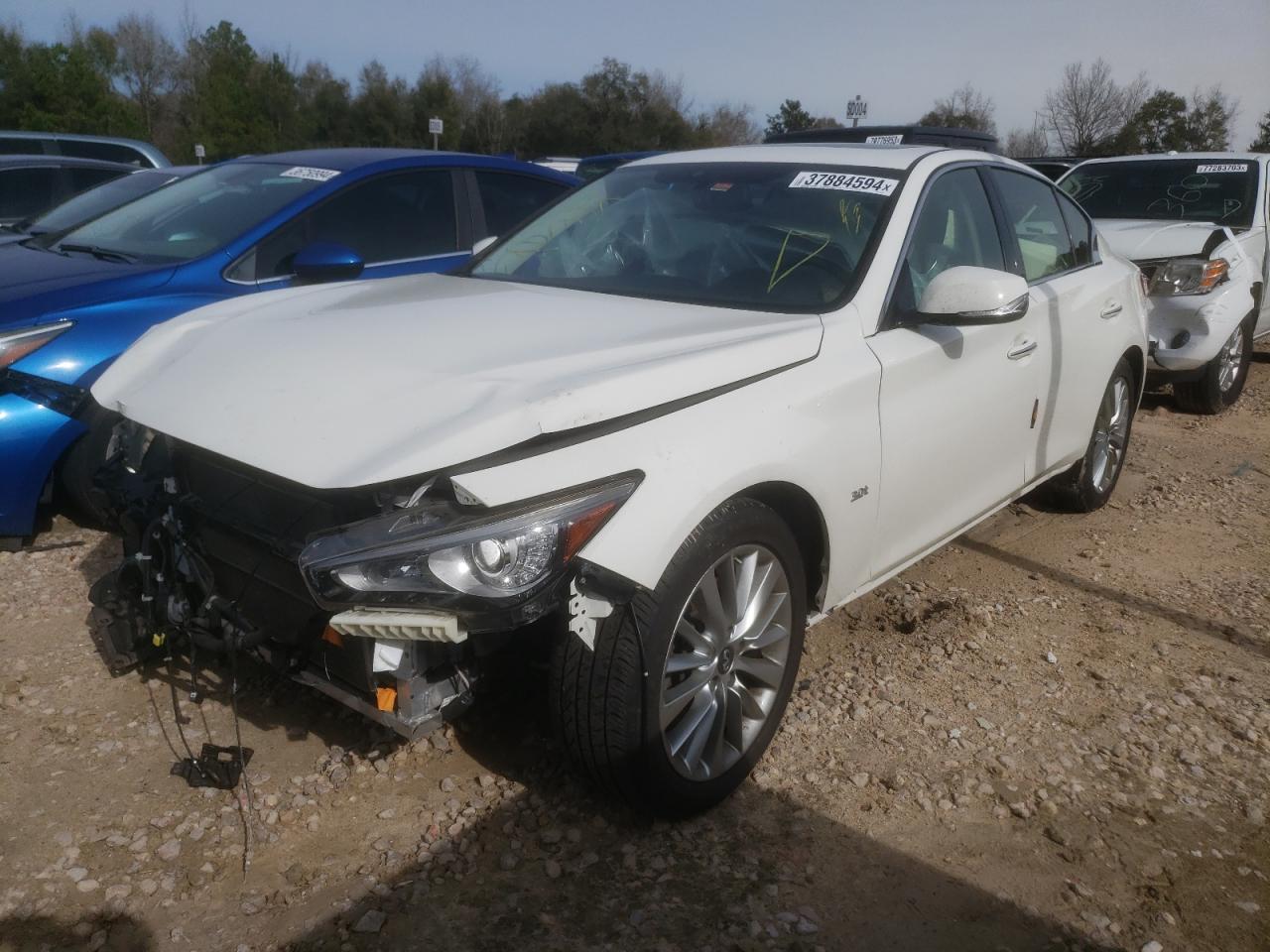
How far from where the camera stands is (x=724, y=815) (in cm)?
273

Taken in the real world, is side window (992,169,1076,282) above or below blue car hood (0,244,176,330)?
above

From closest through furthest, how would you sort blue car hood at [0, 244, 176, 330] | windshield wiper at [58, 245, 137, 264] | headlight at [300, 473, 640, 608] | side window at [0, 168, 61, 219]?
1. headlight at [300, 473, 640, 608]
2. blue car hood at [0, 244, 176, 330]
3. windshield wiper at [58, 245, 137, 264]
4. side window at [0, 168, 61, 219]

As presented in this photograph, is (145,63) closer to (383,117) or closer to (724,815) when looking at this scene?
(383,117)

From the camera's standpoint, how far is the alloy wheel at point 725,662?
99.0 inches

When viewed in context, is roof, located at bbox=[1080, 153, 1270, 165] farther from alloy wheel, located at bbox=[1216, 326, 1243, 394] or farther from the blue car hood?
the blue car hood

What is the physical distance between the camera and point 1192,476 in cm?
590

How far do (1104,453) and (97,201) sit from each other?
5645 millimetres

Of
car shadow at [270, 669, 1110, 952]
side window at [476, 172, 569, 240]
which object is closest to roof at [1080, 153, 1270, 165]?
side window at [476, 172, 569, 240]

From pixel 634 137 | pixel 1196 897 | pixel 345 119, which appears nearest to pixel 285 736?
pixel 1196 897

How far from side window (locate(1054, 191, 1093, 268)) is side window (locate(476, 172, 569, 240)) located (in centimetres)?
262

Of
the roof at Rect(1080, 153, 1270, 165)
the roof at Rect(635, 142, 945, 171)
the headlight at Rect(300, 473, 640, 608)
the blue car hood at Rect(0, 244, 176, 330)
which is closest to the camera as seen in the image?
the headlight at Rect(300, 473, 640, 608)

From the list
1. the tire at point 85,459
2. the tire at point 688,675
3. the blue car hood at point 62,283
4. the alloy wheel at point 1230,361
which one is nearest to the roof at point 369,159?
the blue car hood at point 62,283

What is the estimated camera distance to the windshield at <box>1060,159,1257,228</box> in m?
7.95

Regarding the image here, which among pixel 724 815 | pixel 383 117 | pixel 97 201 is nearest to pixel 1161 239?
pixel 724 815
